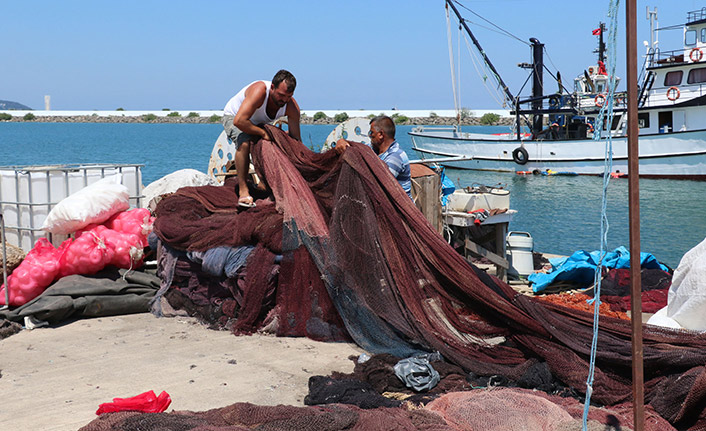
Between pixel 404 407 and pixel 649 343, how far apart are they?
1.54 metres

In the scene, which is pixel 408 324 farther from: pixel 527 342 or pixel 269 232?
pixel 269 232

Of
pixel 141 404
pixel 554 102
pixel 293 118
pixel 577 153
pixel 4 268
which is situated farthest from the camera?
pixel 554 102

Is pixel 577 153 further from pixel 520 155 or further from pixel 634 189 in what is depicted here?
pixel 634 189

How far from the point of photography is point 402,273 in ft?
16.1

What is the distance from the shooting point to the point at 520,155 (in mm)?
34250

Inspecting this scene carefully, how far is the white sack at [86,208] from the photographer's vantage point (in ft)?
20.0

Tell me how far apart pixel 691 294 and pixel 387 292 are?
200cm

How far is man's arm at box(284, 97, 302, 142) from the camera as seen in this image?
253 inches

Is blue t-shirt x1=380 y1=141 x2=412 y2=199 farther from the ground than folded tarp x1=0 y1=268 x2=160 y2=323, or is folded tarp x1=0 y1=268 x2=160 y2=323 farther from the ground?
blue t-shirt x1=380 y1=141 x2=412 y2=199

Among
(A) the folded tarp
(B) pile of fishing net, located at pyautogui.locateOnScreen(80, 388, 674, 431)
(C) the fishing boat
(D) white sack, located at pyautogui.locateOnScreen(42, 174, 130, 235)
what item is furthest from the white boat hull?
(B) pile of fishing net, located at pyautogui.locateOnScreen(80, 388, 674, 431)

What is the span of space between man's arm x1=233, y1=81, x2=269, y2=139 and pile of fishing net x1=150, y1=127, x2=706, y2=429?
16cm

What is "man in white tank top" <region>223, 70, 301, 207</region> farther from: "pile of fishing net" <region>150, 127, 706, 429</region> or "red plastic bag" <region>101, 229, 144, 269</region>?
"red plastic bag" <region>101, 229, 144, 269</region>

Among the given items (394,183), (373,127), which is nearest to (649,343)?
(394,183)

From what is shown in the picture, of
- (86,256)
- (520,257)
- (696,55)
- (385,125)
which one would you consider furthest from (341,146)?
(696,55)
